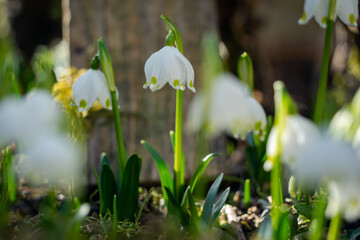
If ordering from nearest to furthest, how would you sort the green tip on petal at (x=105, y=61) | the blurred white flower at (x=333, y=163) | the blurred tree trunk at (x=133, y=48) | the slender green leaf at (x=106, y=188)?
the blurred white flower at (x=333, y=163) < the green tip on petal at (x=105, y=61) < the slender green leaf at (x=106, y=188) < the blurred tree trunk at (x=133, y=48)

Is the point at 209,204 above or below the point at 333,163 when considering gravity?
below

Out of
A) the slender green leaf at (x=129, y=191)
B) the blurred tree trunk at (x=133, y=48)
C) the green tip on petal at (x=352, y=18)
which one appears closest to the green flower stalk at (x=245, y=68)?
the green tip on petal at (x=352, y=18)

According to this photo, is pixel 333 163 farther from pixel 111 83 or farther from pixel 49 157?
pixel 111 83

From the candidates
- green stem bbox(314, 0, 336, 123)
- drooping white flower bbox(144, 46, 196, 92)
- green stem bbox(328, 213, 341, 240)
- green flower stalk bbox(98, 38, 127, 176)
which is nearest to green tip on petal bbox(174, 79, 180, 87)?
drooping white flower bbox(144, 46, 196, 92)

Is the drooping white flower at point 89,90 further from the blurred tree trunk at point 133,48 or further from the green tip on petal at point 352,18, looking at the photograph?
the blurred tree trunk at point 133,48

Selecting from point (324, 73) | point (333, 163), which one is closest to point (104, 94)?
point (324, 73)
